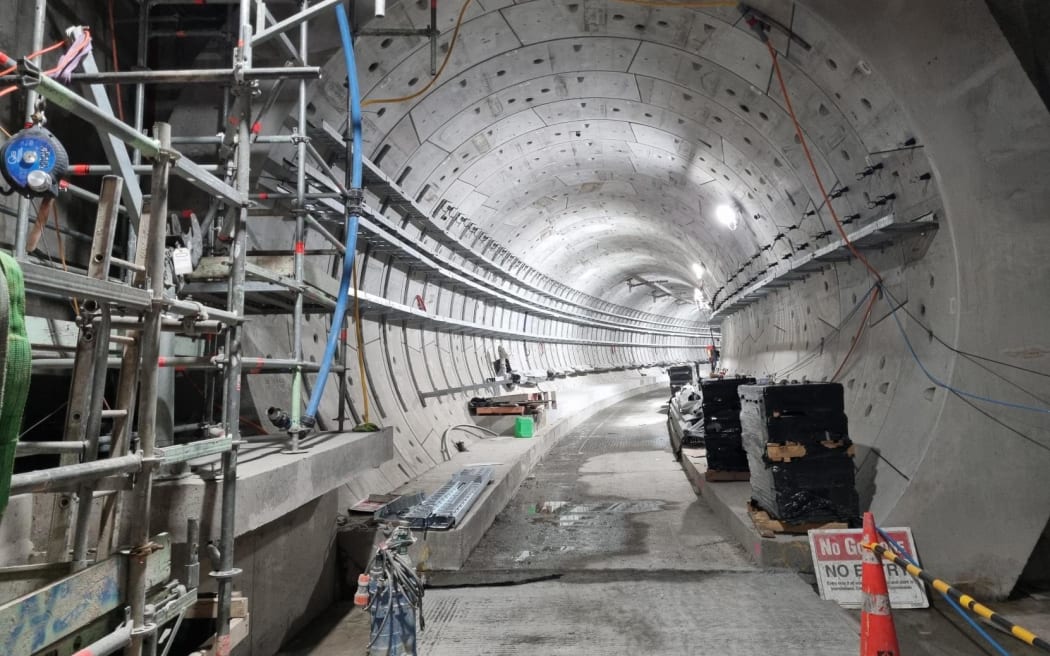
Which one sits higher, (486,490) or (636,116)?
(636,116)

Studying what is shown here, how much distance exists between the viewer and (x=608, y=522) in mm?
7242

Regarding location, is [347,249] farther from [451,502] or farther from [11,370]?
[11,370]

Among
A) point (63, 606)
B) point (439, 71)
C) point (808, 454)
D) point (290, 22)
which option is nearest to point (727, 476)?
point (808, 454)

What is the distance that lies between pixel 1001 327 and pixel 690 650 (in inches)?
159

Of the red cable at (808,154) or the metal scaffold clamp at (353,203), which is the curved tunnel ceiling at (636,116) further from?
the metal scaffold clamp at (353,203)

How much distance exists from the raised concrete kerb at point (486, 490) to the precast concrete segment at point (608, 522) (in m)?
0.17

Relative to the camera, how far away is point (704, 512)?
298 inches

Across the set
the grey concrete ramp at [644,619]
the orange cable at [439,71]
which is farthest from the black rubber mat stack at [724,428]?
the orange cable at [439,71]

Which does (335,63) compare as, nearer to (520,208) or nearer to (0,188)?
(0,188)

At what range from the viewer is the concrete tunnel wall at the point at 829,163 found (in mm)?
5137

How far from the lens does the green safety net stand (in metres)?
1.60

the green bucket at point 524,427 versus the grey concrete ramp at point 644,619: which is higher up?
the green bucket at point 524,427

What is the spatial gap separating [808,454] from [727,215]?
7.84 m

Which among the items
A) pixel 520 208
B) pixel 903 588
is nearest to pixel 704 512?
pixel 903 588
